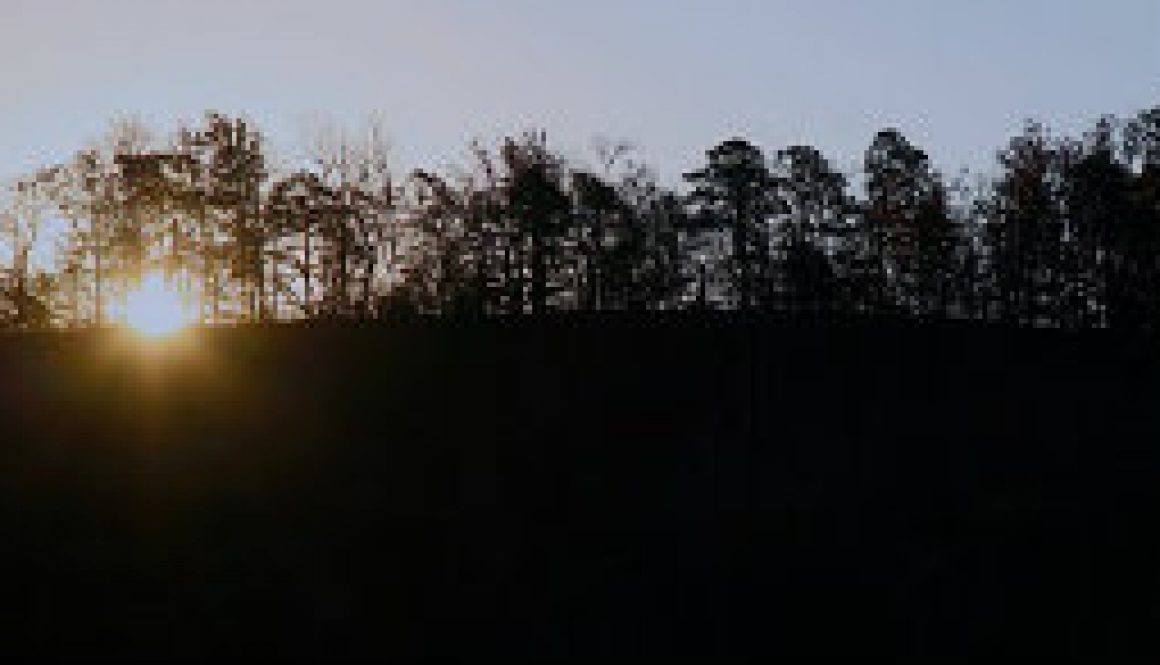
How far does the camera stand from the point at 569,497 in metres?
31.9

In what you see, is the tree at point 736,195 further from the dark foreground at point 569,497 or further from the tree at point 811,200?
the dark foreground at point 569,497

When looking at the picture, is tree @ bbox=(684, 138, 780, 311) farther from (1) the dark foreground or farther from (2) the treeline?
(1) the dark foreground

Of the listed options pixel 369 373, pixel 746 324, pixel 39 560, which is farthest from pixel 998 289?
pixel 39 560

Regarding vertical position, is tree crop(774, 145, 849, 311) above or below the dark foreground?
above

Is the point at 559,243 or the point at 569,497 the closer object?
the point at 569,497

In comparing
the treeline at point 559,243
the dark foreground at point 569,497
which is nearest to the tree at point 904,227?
the treeline at point 559,243

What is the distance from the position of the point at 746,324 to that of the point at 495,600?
19.8m

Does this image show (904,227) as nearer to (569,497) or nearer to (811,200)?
(811,200)

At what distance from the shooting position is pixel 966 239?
264 feet

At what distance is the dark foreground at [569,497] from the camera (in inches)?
1028

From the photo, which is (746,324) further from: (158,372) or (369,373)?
(158,372)

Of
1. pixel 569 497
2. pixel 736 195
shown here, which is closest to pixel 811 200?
pixel 736 195

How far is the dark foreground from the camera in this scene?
2611cm

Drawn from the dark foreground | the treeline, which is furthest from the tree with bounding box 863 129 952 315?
the dark foreground
